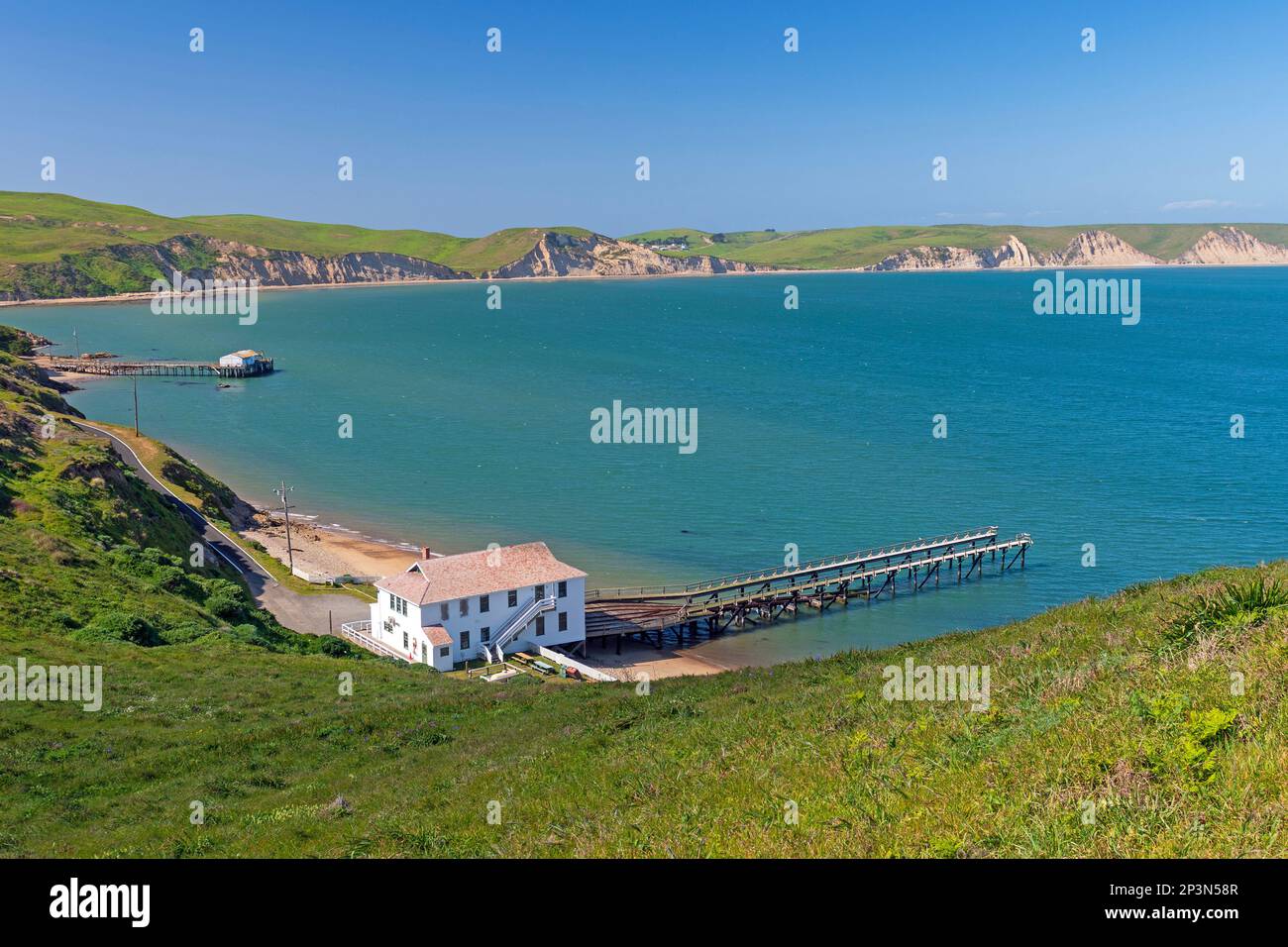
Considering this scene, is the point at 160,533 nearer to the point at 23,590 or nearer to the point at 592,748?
the point at 23,590

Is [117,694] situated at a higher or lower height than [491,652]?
higher

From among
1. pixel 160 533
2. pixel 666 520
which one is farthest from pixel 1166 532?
pixel 160 533

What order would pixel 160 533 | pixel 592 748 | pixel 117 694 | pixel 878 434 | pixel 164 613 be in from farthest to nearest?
pixel 878 434 < pixel 160 533 < pixel 164 613 < pixel 117 694 < pixel 592 748

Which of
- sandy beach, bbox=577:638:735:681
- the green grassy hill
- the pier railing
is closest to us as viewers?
the green grassy hill

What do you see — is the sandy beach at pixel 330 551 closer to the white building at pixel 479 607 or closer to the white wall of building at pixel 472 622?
the white building at pixel 479 607

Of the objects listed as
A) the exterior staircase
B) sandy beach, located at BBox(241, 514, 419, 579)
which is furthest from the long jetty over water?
sandy beach, located at BBox(241, 514, 419, 579)

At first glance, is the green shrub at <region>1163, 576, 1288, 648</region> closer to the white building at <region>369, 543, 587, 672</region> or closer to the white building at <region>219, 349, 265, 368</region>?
the white building at <region>369, 543, 587, 672</region>
